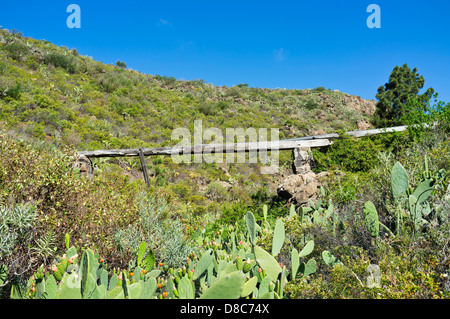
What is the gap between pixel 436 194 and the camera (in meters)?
3.05

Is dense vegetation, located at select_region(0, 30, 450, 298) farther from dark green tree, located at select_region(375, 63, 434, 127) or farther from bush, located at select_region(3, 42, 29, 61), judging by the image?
dark green tree, located at select_region(375, 63, 434, 127)

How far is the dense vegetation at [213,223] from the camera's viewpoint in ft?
6.34

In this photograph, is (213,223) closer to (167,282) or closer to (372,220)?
(372,220)

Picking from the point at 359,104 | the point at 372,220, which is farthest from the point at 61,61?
the point at 359,104

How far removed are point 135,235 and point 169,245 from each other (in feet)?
1.47

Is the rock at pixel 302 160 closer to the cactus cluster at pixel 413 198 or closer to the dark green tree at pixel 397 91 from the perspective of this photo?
the cactus cluster at pixel 413 198

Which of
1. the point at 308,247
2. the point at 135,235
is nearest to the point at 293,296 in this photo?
the point at 308,247

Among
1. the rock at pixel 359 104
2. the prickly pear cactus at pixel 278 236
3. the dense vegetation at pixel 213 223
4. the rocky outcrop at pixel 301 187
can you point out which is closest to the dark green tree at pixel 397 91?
the rock at pixel 359 104

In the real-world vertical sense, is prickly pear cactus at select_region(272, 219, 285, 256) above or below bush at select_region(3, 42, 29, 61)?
below

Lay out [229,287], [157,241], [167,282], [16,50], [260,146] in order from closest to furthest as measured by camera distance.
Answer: [229,287], [167,282], [157,241], [260,146], [16,50]

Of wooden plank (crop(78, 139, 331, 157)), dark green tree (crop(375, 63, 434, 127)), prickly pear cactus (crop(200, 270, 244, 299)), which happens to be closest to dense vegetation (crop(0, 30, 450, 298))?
prickly pear cactus (crop(200, 270, 244, 299))

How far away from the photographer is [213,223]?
528cm

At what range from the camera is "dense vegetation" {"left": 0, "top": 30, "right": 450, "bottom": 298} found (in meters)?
1.93
